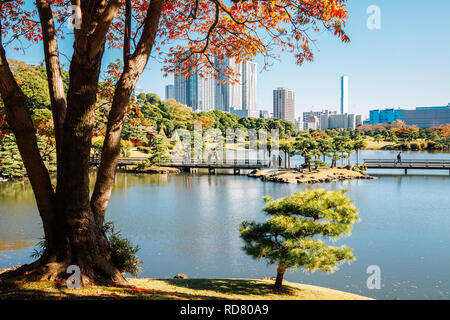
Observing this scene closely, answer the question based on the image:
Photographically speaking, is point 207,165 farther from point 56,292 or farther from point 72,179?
point 56,292

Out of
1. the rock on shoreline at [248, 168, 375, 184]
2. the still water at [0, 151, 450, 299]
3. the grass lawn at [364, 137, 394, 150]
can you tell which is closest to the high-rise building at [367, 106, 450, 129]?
the grass lawn at [364, 137, 394, 150]

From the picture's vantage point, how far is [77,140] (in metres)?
3.04

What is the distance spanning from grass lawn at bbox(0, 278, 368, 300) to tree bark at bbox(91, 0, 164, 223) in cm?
79

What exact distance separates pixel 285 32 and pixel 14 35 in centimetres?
341

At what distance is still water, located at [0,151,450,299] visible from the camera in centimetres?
722

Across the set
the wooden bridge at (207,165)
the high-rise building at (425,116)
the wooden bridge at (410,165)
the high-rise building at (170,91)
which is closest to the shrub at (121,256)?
the wooden bridge at (207,165)

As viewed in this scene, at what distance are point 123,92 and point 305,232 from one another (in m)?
3.34

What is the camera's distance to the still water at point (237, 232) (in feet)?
23.7

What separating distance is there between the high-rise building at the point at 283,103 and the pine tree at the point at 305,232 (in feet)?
368

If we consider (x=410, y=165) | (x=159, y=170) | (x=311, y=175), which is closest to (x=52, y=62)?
(x=311, y=175)

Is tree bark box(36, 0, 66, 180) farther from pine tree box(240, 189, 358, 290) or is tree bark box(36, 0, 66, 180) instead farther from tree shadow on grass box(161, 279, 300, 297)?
pine tree box(240, 189, 358, 290)

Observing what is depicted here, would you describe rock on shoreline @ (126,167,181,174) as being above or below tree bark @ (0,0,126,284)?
below

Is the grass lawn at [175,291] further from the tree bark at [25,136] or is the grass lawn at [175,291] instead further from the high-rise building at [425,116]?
the high-rise building at [425,116]
